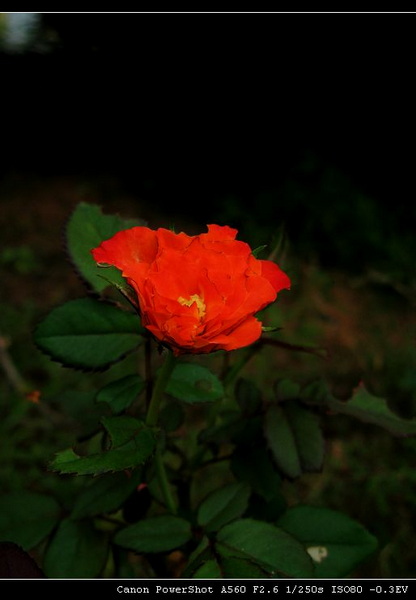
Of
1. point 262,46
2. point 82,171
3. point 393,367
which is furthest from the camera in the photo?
point 82,171

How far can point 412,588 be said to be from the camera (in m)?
0.62

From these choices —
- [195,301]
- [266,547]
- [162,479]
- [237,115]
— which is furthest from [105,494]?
[237,115]

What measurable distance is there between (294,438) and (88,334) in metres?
0.23

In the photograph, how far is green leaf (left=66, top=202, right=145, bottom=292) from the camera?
58 centimetres

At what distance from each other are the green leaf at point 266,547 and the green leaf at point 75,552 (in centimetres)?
15

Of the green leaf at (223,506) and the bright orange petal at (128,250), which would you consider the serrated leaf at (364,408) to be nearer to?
the green leaf at (223,506)

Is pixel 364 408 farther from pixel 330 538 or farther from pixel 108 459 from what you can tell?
pixel 108 459

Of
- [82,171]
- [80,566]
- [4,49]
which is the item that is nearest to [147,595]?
[80,566]

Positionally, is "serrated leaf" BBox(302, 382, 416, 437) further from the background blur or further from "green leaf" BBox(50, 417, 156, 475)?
the background blur

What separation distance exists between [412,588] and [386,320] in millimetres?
1269

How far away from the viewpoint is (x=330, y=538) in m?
0.66

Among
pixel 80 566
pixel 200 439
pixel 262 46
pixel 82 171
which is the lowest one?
pixel 82 171

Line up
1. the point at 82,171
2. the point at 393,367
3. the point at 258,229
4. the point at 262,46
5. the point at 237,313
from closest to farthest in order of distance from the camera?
1. the point at 237,313
2. the point at 393,367
3. the point at 262,46
4. the point at 258,229
5. the point at 82,171

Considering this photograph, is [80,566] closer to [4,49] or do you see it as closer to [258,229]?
[258,229]
